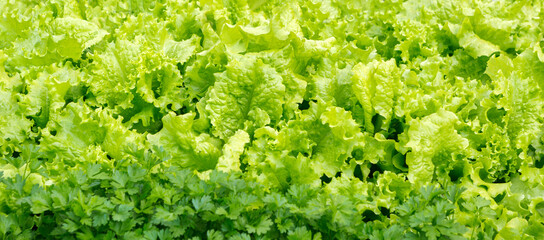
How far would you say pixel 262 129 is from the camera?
3477 millimetres

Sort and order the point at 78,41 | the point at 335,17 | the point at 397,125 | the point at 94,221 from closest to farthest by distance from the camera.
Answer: the point at 94,221
the point at 397,125
the point at 78,41
the point at 335,17

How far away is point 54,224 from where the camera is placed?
2.70 metres

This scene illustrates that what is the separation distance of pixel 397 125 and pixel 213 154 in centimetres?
124

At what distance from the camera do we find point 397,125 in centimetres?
388

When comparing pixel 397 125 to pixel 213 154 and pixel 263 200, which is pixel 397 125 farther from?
pixel 263 200

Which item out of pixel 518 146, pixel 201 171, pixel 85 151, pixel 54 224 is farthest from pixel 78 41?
pixel 518 146

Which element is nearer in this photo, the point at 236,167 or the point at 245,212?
the point at 245,212

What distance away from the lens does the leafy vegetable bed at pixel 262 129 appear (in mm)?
2684

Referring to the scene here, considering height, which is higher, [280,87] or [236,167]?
[280,87]

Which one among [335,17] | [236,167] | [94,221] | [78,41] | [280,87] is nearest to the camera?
[94,221]

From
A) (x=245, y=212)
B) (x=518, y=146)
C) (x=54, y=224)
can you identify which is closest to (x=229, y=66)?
(x=245, y=212)

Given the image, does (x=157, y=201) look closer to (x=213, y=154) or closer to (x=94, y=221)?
(x=94, y=221)

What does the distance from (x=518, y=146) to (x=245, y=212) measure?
2.05 metres

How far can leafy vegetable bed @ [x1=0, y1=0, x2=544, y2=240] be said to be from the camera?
2.68 m
